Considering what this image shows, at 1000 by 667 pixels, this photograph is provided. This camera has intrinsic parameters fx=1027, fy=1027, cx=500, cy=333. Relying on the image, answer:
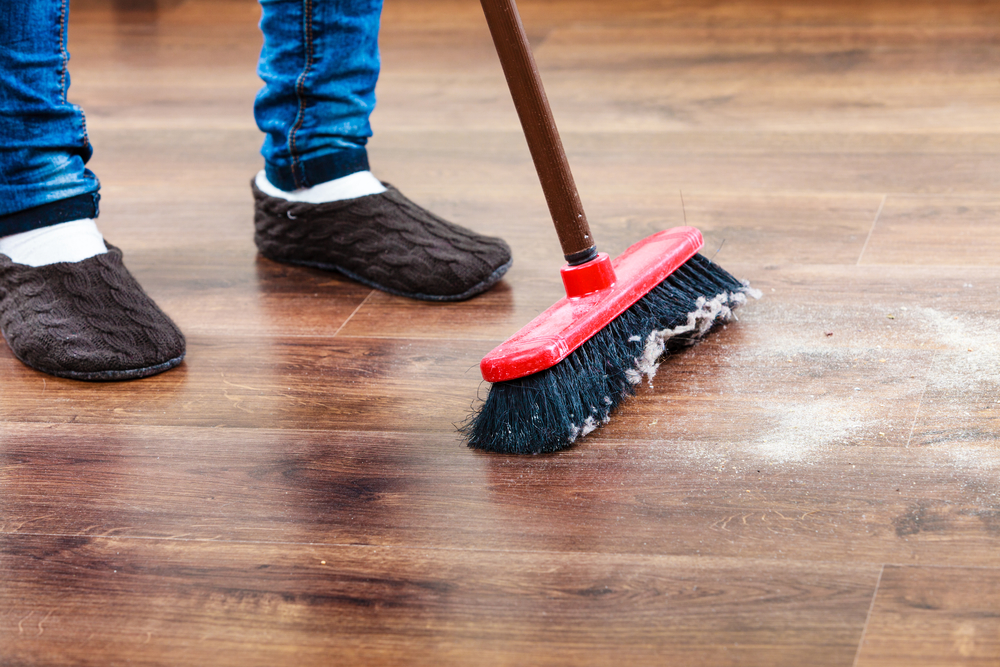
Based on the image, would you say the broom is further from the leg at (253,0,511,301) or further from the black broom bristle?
the leg at (253,0,511,301)

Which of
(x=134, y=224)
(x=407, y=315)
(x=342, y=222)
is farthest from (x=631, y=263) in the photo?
(x=134, y=224)

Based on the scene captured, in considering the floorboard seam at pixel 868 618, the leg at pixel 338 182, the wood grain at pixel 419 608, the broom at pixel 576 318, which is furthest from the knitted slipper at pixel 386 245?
the floorboard seam at pixel 868 618

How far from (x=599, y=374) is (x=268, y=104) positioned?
0.55 metres

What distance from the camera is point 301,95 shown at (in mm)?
1141

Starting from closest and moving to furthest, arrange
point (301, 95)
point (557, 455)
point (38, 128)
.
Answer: point (557, 455)
point (38, 128)
point (301, 95)

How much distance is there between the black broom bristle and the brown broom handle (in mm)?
83

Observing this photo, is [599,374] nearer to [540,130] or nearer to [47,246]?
[540,130]

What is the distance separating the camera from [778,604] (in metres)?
0.65

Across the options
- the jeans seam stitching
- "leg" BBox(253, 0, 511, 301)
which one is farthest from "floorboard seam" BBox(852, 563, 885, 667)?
the jeans seam stitching

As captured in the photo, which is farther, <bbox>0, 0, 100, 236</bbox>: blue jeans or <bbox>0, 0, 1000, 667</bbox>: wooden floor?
<bbox>0, 0, 100, 236</bbox>: blue jeans

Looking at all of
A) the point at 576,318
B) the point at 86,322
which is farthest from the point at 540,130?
the point at 86,322

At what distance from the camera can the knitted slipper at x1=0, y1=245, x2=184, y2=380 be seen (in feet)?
3.31

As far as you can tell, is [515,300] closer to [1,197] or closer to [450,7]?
[1,197]

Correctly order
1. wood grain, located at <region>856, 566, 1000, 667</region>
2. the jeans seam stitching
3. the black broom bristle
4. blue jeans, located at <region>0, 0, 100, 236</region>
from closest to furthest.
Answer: wood grain, located at <region>856, 566, 1000, 667</region>
the black broom bristle
blue jeans, located at <region>0, 0, 100, 236</region>
the jeans seam stitching
